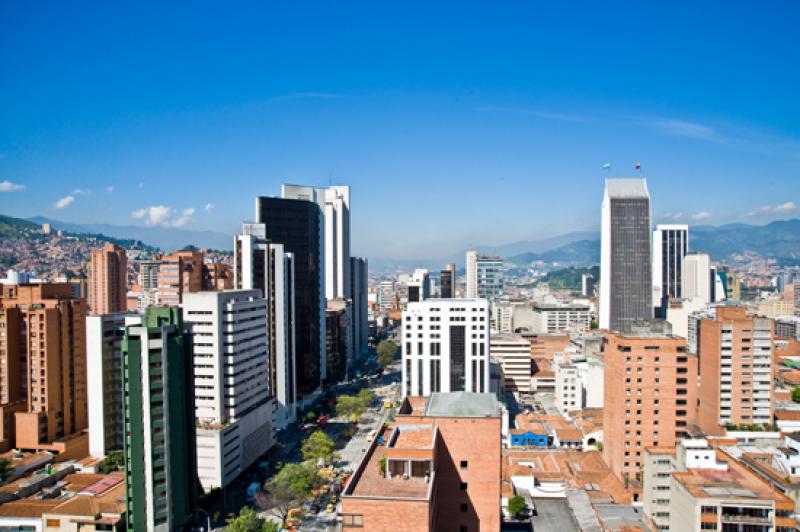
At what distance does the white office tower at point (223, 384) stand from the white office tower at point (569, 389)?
67.4ft

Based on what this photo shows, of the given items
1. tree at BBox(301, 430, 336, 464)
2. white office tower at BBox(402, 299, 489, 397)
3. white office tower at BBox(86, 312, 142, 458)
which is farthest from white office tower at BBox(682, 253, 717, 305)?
white office tower at BBox(86, 312, 142, 458)

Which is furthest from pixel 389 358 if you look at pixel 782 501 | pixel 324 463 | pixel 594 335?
pixel 782 501

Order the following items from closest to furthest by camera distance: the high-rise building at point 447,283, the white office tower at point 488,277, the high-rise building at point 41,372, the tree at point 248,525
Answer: the tree at point 248,525
the high-rise building at point 41,372
the high-rise building at point 447,283
the white office tower at point 488,277

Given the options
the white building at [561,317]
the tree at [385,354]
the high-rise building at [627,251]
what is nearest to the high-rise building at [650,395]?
the high-rise building at [627,251]

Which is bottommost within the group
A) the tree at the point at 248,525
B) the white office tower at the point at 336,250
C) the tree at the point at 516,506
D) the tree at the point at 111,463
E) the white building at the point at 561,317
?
the tree at the point at 516,506

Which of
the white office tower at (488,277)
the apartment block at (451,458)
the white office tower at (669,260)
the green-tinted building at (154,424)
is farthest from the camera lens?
the white office tower at (488,277)

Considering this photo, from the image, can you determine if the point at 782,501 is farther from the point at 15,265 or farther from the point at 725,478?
the point at 15,265

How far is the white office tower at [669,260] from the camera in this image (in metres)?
72.3

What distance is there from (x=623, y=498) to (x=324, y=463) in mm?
12988

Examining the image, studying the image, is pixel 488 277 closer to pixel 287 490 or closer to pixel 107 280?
pixel 107 280

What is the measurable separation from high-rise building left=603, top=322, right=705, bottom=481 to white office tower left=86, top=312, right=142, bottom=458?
20.6m

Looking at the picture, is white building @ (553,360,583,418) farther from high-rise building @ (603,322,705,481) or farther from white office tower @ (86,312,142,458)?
white office tower @ (86,312,142,458)

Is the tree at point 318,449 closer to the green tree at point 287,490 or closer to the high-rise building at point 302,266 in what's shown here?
the green tree at point 287,490

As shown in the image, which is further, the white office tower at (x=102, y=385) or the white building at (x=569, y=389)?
the white building at (x=569, y=389)
